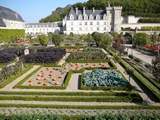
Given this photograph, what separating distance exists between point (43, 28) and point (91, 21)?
20160 millimetres

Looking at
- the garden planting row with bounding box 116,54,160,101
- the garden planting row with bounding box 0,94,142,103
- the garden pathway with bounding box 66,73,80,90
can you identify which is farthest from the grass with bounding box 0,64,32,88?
the garden planting row with bounding box 116,54,160,101

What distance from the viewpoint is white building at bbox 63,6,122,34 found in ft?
265

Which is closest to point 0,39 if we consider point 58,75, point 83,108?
point 58,75

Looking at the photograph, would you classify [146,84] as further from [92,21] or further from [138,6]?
[138,6]

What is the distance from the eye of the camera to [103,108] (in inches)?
587

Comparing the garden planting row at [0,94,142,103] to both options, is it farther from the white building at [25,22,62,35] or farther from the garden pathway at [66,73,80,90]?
the white building at [25,22,62,35]

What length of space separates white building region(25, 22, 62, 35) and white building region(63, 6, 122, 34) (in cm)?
969

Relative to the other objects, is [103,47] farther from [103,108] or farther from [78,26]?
[78,26]

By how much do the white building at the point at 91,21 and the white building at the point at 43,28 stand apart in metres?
9.69

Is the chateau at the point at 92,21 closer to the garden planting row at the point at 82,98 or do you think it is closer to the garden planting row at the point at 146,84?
the garden planting row at the point at 146,84

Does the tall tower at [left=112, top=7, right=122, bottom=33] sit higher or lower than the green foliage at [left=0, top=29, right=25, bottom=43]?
higher

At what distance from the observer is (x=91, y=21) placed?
80.9m

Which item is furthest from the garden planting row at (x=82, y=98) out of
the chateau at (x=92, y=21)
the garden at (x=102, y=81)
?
the chateau at (x=92, y=21)

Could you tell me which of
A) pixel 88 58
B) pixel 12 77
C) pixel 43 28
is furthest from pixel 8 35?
pixel 43 28
